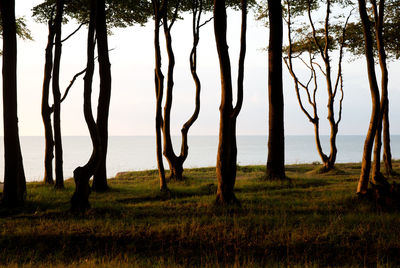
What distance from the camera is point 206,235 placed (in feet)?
22.2


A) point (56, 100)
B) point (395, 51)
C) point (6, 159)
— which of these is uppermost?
point (395, 51)

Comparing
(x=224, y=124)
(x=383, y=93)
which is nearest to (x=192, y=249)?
(x=224, y=124)

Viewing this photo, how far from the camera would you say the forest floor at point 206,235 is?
18.8 ft

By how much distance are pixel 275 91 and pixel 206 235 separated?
996 cm

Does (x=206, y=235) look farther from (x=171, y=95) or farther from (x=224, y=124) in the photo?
(x=171, y=95)

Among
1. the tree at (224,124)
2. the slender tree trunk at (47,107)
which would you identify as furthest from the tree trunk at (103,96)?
the tree at (224,124)

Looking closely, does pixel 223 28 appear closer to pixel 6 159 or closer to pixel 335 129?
pixel 6 159

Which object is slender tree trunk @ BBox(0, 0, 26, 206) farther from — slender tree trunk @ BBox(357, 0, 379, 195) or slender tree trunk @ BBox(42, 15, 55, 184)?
slender tree trunk @ BBox(357, 0, 379, 195)

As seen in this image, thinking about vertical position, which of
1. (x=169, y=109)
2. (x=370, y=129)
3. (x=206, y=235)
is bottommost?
(x=206, y=235)

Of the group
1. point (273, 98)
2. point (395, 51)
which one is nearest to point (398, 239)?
point (273, 98)

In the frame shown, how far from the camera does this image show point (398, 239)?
6.36m

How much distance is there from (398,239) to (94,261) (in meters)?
5.53

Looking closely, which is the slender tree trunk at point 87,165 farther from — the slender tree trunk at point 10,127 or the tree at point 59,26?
the tree at point 59,26

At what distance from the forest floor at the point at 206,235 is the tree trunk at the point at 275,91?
511 cm
